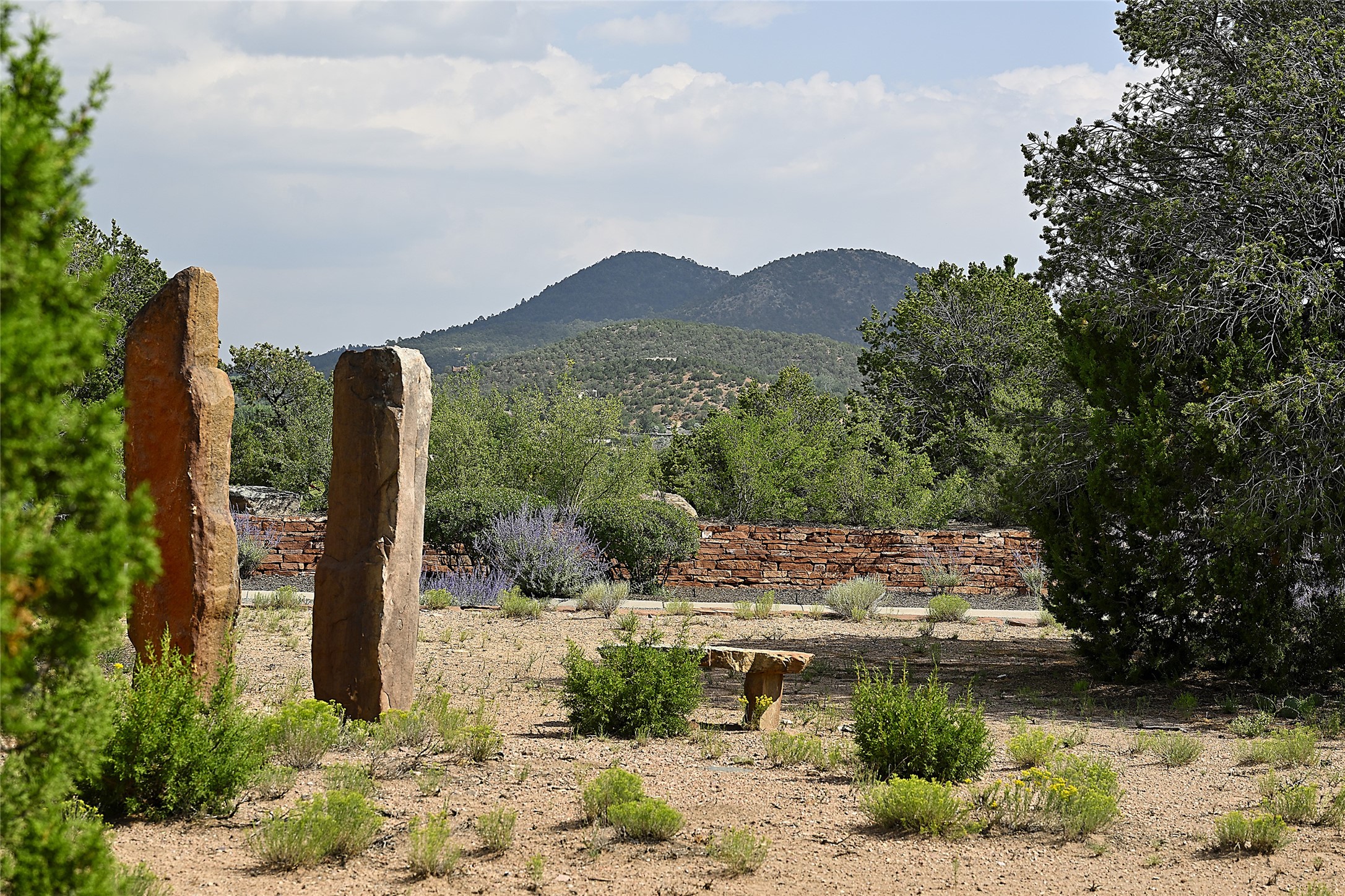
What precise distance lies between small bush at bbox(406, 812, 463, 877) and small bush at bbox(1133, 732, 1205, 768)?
4.44m

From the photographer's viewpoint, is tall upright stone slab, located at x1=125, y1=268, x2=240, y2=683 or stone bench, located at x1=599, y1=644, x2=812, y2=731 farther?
stone bench, located at x1=599, y1=644, x2=812, y2=731

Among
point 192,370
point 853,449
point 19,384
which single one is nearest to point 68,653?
point 19,384

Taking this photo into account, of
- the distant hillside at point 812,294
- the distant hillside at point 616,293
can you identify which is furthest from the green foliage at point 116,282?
the distant hillside at point 812,294

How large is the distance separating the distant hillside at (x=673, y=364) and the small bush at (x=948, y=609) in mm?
30577

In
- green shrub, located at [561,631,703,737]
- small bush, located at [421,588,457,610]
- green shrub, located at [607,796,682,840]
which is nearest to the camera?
green shrub, located at [607,796,682,840]

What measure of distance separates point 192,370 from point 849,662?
265 inches

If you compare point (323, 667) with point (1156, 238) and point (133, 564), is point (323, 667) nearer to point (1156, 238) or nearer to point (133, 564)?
point (133, 564)

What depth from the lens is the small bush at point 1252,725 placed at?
7.78 m

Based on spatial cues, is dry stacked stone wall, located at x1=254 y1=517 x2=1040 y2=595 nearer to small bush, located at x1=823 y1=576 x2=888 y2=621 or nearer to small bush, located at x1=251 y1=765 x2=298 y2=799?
small bush, located at x1=823 y1=576 x2=888 y2=621

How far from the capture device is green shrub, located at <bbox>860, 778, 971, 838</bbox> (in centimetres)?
518

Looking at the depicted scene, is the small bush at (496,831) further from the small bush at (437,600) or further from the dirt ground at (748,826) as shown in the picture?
the small bush at (437,600)

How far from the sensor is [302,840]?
4566 mm

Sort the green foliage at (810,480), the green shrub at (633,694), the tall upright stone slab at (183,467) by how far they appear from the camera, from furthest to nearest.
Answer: the green foliage at (810,480), the green shrub at (633,694), the tall upright stone slab at (183,467)

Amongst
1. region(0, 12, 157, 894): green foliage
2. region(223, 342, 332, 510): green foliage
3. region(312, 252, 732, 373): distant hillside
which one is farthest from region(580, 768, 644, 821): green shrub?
region(312, 252, 732, 373): distant hillside
